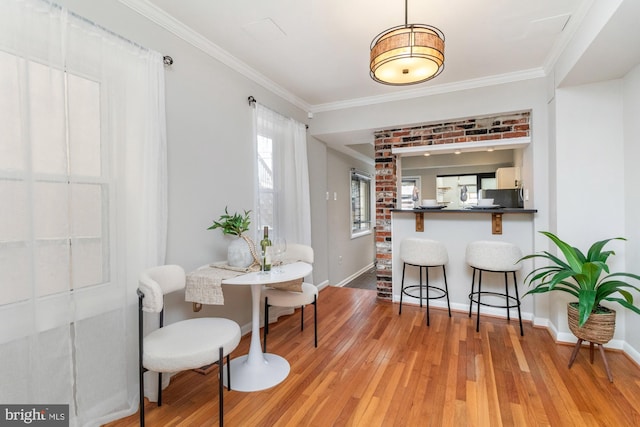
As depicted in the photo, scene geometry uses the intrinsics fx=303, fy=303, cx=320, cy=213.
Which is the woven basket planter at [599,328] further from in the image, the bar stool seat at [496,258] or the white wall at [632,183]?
the bar stool seat at [496,258]

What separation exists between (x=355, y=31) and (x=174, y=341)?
2512mm

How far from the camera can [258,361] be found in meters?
2.26

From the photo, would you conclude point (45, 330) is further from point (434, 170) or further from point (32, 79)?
point (434, 170)

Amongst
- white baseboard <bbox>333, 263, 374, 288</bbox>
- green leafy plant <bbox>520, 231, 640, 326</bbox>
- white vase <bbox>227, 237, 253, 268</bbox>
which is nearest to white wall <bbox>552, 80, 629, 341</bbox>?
green leafy plant <bbox>520, 231, 640, 326</bbox>

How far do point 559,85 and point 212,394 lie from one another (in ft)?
12.1

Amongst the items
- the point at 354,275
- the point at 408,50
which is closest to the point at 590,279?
the point at 408,50

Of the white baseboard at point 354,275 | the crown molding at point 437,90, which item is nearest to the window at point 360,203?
the white baseboard at point 354,275

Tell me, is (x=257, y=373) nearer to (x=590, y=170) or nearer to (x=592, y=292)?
(x=592, y=292)

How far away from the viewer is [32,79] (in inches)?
57.6

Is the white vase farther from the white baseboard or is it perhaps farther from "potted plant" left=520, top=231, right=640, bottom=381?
the white baseboard

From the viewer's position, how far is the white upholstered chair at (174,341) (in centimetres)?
157

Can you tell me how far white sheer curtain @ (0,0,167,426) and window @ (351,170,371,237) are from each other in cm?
429

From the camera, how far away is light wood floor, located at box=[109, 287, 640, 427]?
1.77 m

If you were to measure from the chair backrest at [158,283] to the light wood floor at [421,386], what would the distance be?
723 mm
